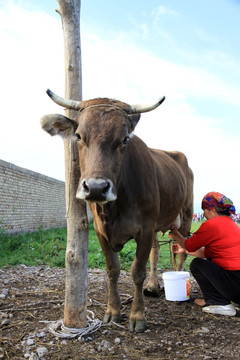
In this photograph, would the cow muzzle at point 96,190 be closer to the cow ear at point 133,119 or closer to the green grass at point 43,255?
the cow ear at point 133,119

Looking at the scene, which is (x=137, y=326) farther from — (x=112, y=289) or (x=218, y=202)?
(x=218, y=202)

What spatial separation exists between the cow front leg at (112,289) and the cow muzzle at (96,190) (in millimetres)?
1343

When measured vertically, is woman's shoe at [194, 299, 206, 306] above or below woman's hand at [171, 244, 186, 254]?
below

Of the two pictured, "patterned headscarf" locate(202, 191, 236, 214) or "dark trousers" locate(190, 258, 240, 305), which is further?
"patterned headscarf" locate(202, 191, 236, 214)

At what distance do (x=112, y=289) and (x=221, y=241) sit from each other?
151cm

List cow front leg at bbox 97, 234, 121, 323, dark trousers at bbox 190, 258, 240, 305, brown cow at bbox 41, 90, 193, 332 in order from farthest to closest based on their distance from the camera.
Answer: dark trousers at bbox 190, 258, 240, 305 < cow front leg at bbox 97, 234, 121, 323 < brown cow at bbox 41, 90, 193, 332

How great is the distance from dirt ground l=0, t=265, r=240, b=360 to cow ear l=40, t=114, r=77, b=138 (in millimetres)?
2123

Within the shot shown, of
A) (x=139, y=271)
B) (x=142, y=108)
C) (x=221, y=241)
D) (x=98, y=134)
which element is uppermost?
(x=142, y=108)

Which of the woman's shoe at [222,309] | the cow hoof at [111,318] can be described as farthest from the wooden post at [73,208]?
the woman's shoe at [222,309]

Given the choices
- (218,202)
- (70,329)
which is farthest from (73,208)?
(218,202)

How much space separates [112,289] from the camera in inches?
167

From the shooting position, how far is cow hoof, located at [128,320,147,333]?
3.81 meters

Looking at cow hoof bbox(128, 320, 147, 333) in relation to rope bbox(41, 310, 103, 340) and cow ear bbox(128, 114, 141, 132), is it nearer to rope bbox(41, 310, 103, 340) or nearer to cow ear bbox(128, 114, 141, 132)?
rope bbox(41, 310, 103, 340)

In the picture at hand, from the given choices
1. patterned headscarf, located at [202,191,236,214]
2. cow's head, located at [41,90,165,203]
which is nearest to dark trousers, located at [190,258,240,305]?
patterned headscarf, located at [202,191,236,214]
